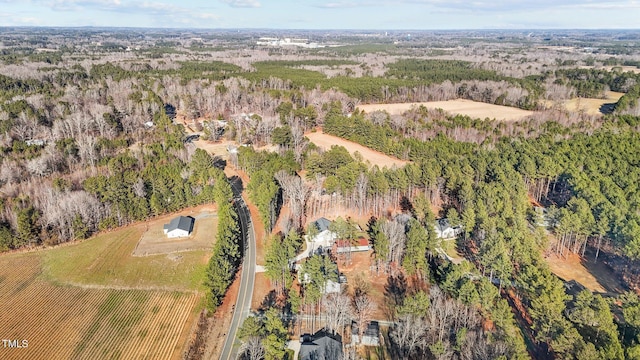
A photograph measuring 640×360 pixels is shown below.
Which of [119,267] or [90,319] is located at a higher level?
[119,267]

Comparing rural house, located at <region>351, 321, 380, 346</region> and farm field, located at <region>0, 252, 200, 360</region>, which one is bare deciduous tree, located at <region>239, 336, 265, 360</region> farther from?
rural house, located at <region>351, 321, 380, 346</region>

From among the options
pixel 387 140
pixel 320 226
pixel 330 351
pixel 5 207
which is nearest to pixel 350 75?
pixel 387 140

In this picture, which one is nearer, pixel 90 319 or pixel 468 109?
pixel 90 319

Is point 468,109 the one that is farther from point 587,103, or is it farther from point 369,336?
point 369,336

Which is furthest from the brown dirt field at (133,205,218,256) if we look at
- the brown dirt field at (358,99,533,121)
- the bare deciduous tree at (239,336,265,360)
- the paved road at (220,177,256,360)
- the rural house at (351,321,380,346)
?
the brown dirt field at (358,99,533,121)

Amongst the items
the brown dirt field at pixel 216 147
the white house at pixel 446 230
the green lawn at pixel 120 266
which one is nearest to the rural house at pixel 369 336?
the green lawn at pixel 120 266

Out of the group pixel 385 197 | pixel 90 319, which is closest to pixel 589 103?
pixel 385 197

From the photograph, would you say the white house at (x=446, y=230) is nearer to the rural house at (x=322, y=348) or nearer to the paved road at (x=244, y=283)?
the rural house at (x=322, y=348)

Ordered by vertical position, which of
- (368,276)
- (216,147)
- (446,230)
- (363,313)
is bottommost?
(368,276)
